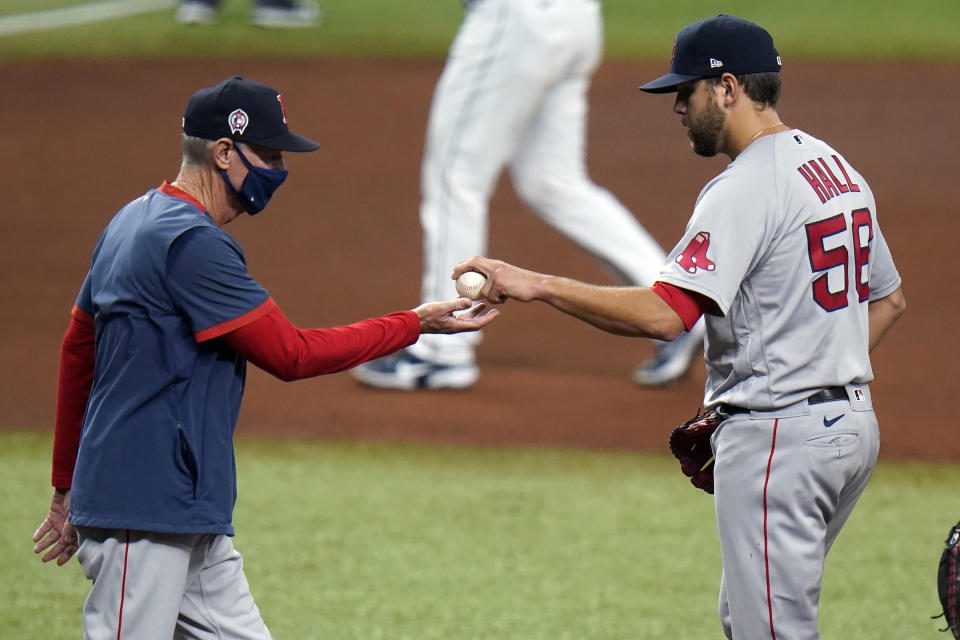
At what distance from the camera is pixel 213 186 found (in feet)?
10.3

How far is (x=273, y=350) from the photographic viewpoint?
3016mm

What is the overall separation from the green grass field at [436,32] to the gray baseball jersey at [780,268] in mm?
13193

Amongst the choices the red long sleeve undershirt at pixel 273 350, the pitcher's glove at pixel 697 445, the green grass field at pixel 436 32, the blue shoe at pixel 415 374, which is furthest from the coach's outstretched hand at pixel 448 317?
the green grass field at pixel 436 32

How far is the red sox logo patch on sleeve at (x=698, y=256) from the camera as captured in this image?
3029 mm

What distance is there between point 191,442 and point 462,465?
3292mm

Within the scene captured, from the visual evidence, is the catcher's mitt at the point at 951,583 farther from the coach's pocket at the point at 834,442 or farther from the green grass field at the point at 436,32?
the green grass field at the point at 436,32

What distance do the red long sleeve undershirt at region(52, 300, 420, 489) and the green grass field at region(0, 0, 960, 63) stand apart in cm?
1331

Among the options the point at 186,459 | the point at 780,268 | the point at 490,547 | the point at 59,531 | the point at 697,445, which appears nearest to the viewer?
the point at 186,459

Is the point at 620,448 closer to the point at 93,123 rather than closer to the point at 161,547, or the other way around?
the point at 161,547

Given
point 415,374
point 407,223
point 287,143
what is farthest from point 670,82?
point 407,223

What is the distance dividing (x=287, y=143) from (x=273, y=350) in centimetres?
48

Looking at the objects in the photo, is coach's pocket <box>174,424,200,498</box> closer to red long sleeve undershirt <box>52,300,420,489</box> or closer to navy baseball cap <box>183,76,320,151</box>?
red long sleeve undershirt <box>52,300,420,489</box>

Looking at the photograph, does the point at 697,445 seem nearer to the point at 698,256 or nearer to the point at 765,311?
the point at 765,311

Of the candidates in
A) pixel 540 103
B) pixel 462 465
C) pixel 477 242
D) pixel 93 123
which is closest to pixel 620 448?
pixel 462 465
